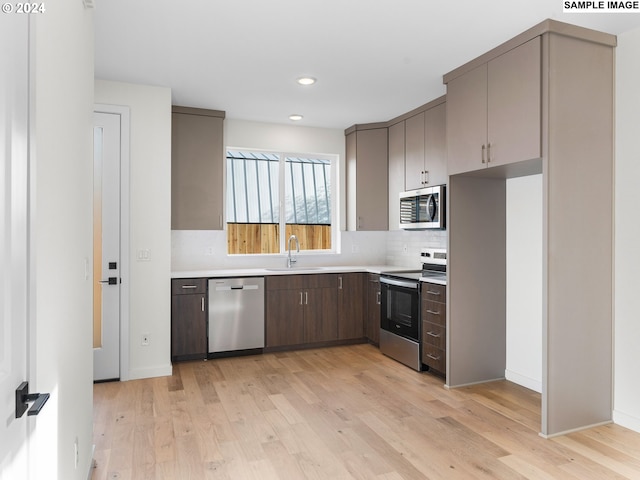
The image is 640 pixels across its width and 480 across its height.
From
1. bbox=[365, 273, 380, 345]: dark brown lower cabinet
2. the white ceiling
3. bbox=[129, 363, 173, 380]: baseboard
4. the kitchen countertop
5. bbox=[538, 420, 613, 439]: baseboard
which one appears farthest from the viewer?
bbox=[365, 273, 380, 345]: dark brown lower cabinet

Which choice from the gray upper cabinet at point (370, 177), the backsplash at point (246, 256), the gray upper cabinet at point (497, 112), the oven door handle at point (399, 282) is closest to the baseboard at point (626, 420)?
the oven door handle at point (399, 282)

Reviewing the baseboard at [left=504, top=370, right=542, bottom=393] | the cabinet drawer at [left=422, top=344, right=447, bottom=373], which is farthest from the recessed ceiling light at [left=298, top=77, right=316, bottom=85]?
the baseboard at [left=504, top=370, right=542, bottom=393]

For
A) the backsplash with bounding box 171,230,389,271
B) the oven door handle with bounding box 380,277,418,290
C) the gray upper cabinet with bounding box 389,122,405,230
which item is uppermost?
the gray upper cabinet with bounding box 389,122,405,230

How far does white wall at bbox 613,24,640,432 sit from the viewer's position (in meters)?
2.86

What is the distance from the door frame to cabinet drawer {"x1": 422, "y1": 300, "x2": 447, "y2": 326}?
2687mm

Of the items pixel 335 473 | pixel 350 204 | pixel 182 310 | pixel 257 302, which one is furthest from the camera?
pixel 350 204

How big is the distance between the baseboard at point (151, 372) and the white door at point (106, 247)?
0.13m

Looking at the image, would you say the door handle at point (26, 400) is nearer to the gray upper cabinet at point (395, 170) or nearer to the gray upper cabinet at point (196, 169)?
the gray upper cabinet at point (196, 169)

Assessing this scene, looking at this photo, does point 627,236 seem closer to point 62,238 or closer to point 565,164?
point 565,164

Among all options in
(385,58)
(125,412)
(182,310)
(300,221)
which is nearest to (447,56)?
(385,58)

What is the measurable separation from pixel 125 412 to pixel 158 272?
126 centimetres

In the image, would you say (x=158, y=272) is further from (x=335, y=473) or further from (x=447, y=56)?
(x=447, y=56)

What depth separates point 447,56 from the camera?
129 inches

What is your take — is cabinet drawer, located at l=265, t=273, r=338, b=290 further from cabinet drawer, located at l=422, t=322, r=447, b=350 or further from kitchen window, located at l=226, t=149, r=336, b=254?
cabinet drawer, located at l=422, t=322, r=447, b=350
